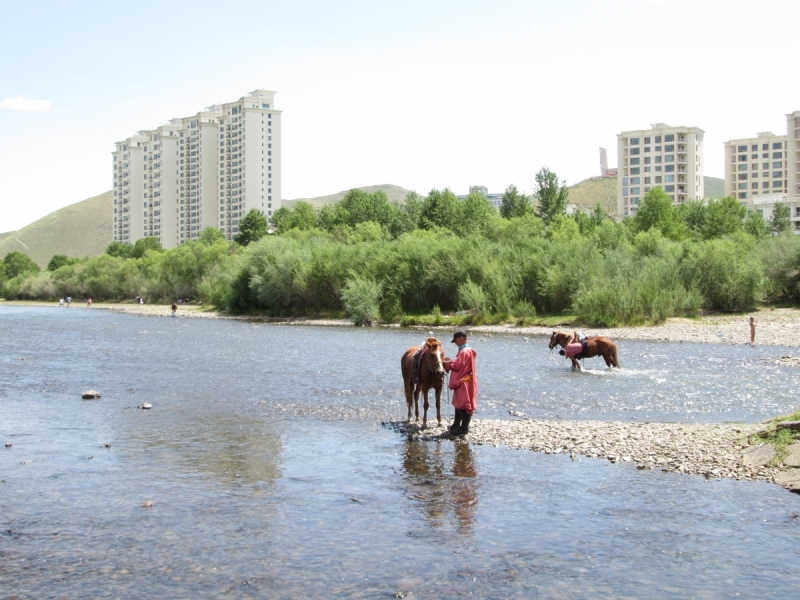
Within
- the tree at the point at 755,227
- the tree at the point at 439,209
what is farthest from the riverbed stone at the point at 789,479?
the tree at the point at 755,227

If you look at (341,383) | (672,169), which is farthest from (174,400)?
(672,169)

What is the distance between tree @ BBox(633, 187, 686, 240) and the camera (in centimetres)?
9156

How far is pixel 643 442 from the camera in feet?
51.5

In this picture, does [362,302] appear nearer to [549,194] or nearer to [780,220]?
[549,194]

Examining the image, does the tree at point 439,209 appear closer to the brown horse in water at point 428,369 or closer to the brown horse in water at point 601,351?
the brown horse in water at point 601,351

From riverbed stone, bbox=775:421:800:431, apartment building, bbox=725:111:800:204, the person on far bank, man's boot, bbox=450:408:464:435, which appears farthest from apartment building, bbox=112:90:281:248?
riverbed stone, bbox=775:421:800:431

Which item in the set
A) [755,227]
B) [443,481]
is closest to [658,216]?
[755,227]

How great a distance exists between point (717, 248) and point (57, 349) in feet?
154

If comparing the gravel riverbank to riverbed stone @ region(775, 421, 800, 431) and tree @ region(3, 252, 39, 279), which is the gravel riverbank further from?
tree @ region(3, 252, 39, 279)

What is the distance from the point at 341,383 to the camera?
2700 centimetres

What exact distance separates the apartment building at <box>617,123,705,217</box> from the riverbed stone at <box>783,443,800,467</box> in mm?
170221

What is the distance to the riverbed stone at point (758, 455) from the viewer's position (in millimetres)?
13844

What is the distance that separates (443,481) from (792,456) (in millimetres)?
6251

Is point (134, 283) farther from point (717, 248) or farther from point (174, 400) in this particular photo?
point (174, 400)
